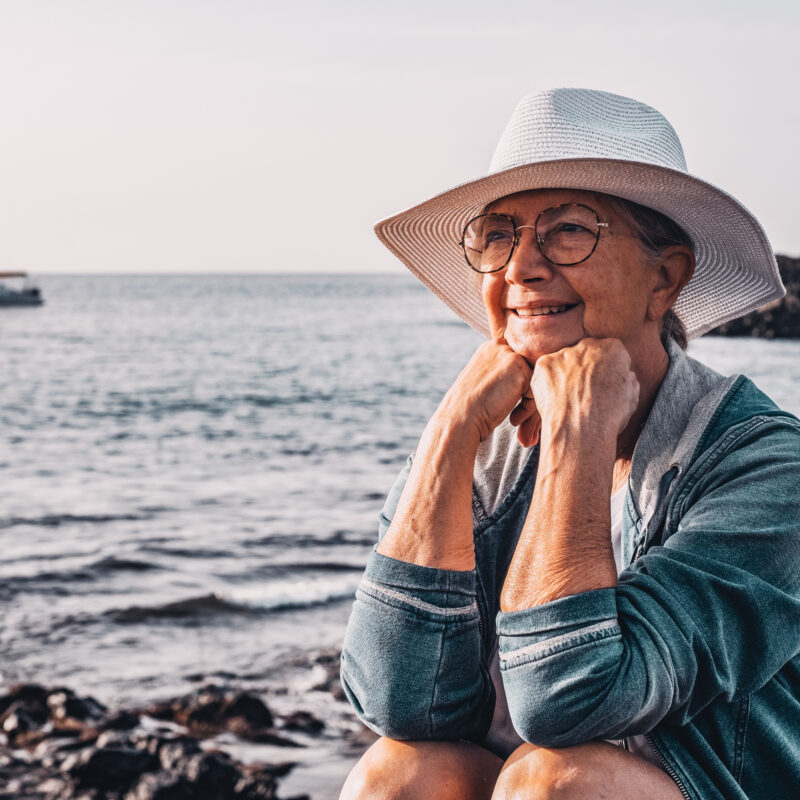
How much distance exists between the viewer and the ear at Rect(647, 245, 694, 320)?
8.06 feet

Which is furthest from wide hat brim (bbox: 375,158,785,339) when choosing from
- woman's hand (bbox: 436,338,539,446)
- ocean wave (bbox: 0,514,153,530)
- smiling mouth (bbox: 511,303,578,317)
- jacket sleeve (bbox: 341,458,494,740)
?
ocean wave (bbox: 0,514,153,530)

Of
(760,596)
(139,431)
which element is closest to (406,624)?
(760,596)

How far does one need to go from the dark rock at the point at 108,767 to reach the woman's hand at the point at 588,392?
3.63 metres

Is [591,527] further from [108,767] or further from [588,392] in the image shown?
[108,767]

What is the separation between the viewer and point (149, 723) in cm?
577

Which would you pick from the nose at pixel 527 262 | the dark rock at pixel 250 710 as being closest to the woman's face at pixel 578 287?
the nose at pixel 527 262

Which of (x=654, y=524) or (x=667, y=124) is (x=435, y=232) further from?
(x=654, y=524)

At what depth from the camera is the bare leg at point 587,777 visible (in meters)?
1.90

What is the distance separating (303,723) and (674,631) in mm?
4137

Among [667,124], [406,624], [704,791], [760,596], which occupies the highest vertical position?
[667,124]

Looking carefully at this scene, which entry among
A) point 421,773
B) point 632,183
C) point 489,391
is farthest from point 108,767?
point 632,183

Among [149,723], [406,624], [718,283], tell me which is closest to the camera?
[406,624]

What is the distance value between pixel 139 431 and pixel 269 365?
13883 mm

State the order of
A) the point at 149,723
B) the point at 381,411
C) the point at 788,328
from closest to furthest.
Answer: the point at 149,723
the point at 381,411
the point at 788,328
